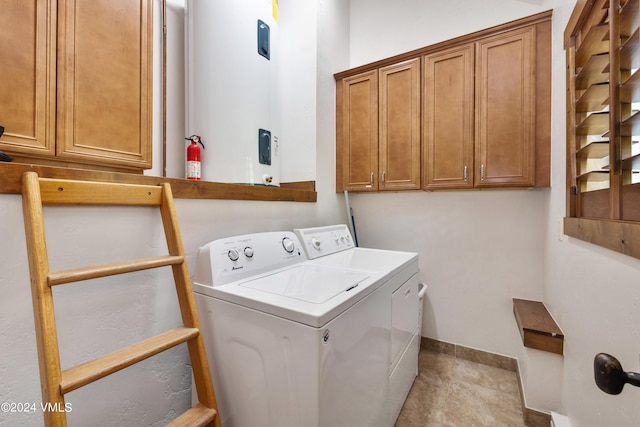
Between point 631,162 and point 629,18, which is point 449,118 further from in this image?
point 631,162

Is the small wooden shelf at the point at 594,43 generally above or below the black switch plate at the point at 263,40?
below

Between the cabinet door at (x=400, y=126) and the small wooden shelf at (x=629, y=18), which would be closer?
the small wooden shelf at (x=629, y=18)

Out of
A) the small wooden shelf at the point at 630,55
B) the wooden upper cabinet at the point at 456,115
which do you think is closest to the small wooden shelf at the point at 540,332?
the wooden upper cabinet at the point at 456,115

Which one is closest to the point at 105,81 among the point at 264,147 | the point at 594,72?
the point at 264,147

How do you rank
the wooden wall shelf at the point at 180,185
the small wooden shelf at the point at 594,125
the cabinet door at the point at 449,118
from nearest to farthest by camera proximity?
the wooden wall shelf at the point at 180,185
the small wooden shelf at the point at 594,125
the cabinet door at the point at 449,118

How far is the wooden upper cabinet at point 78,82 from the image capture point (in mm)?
1122

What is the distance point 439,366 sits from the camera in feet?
6.79

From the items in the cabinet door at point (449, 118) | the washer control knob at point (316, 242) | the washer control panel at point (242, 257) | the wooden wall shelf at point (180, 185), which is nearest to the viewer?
the wooden wall shelf at point (180, 185)

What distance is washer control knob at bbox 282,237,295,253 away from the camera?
152 cm

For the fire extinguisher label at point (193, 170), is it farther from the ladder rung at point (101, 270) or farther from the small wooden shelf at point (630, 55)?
the small wooden shelf at point (630, 55)

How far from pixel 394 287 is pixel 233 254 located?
794 millimetres

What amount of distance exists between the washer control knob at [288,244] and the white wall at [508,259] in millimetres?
1179

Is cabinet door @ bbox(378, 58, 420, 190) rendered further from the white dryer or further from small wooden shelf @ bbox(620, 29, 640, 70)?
small wooden shelf @ bbox(620, 29, 640, 70)

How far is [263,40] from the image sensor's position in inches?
77.1
